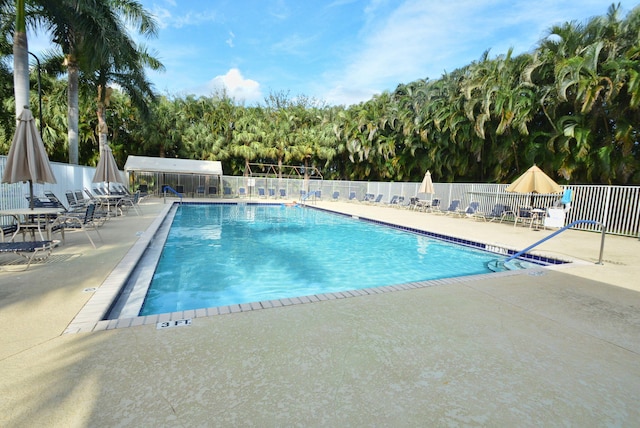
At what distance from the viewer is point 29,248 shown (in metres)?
4.69

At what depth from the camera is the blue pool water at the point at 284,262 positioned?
569 centimetres

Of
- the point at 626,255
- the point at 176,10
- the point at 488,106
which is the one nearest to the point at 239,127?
the point at 176,10

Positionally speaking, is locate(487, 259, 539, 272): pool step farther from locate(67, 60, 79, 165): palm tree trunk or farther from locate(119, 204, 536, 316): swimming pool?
locate(67, 60, 79, 165): palm tree trunk

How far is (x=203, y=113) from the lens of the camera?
92.6 ft

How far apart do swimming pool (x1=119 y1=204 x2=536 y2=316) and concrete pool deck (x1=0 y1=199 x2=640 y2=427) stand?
1.63 metres

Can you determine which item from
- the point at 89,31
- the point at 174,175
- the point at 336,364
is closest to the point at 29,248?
the point at 336,364

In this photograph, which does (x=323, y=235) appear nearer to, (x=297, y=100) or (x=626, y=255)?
(x=626, y=255)

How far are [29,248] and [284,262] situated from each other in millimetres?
4546

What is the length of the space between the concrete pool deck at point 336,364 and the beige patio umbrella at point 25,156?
2.12 metres

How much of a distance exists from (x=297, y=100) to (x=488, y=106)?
28545mm

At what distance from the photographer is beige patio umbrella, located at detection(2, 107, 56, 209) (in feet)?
17.8

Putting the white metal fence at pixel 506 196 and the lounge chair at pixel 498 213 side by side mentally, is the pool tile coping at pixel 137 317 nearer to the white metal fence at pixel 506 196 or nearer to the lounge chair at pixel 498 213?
the white metal fence at pixel 506 196

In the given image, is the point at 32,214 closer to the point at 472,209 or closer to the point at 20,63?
the point at 20,63

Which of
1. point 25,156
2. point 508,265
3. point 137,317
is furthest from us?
point 508,265
